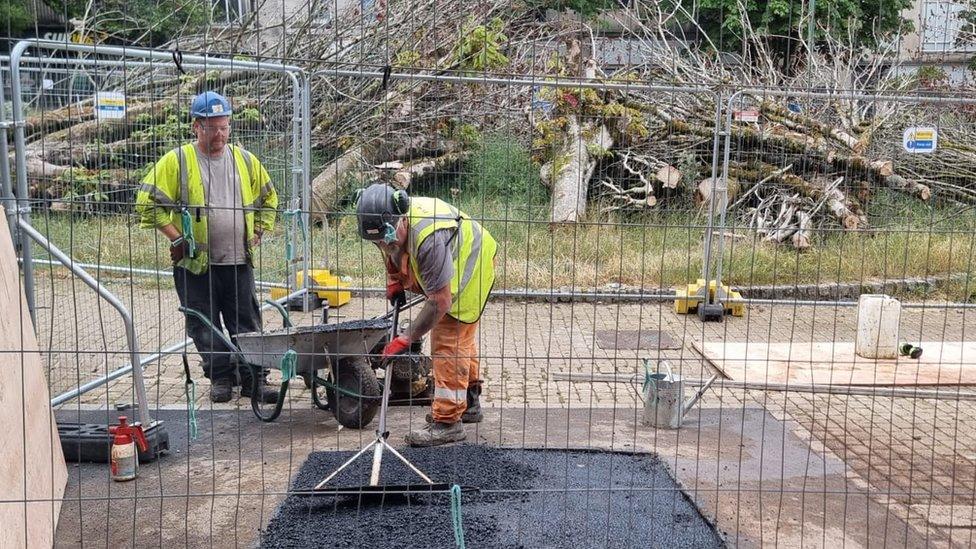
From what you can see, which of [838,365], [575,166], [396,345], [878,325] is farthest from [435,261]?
[878,325]

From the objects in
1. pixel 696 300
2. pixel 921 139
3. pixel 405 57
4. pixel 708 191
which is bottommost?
pixel 696 300

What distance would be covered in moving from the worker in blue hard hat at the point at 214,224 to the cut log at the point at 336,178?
1.82 meters

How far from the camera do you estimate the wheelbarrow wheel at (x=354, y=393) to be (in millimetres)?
5109

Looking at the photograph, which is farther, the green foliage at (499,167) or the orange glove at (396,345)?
the green foliage at (499,167)

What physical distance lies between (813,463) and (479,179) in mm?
3806

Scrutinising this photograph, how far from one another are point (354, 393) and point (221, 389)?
1278 millimetres

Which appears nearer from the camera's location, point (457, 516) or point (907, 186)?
point (457, 516)

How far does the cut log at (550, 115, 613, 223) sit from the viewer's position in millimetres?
7395

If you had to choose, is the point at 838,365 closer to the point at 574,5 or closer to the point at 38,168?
→ the point at 574,5

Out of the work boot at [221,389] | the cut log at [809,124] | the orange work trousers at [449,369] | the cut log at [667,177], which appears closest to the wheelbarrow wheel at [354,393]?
the orange work trousers at [449,369]

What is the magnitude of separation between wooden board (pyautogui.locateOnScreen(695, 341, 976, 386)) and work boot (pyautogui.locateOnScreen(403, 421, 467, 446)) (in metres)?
2.23

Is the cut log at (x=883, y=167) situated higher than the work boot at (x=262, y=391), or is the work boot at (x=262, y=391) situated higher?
the cut log at (x=883, y=167)

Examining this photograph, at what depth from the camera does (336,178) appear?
25.7 ft

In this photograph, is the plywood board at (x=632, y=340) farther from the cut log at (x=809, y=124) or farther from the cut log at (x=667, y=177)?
the cut log at (x=809, y=124)
